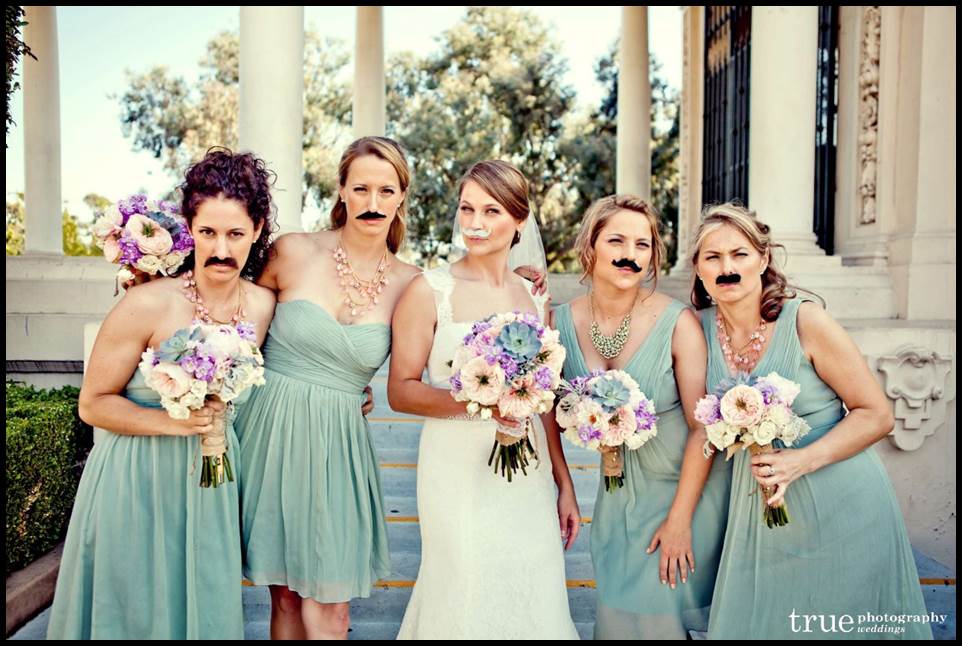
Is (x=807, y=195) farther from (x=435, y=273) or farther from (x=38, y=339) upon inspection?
(x=38, y=339)

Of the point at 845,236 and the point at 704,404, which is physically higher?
the point at 845,236

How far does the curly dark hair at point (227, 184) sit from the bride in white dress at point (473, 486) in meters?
0.81

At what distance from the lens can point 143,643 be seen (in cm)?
Result: 328

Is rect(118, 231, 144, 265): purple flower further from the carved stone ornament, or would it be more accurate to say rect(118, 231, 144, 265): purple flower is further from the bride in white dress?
the carved stone ornament

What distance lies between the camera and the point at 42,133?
39.7 ft

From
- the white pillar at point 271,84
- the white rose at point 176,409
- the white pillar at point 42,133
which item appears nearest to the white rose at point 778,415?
the white rose at point 176,409

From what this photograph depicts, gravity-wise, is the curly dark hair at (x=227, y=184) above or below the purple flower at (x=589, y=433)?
above

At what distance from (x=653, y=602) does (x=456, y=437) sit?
49.3 inches

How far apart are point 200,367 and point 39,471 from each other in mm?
2765

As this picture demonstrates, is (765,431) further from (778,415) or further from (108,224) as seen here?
(108,224)

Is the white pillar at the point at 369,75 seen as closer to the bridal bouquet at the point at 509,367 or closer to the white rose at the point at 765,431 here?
the bridal bouquet at the point at 509,367

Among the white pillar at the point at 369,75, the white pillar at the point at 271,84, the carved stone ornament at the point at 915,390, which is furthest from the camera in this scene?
the white pillar at the point at 369,75

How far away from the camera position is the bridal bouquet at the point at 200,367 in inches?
119

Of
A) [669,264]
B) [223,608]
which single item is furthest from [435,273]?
[669,264]
